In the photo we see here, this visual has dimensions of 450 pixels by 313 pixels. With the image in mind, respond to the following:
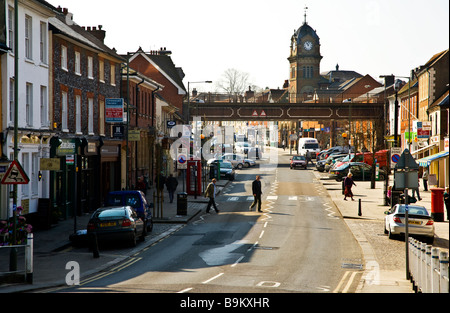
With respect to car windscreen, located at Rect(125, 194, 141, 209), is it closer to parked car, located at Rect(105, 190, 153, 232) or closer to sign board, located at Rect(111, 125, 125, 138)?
parked car, located at Rect(105, 190, 153, 232)

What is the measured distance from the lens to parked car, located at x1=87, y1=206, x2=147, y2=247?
77.6 feet

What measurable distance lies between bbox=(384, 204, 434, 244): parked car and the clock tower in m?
129

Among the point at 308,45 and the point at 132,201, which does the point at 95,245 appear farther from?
the point at 308,45

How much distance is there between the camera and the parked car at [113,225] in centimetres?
2364

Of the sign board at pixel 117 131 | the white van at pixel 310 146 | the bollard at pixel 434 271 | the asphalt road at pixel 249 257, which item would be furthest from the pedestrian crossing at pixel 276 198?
the white van at pixel 310 146

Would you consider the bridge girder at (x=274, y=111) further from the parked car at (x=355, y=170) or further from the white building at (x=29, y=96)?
the white building at (x=29, y=96)

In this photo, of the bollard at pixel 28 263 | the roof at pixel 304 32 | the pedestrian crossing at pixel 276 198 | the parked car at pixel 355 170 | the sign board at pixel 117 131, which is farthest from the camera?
the roof at pixel 304 32

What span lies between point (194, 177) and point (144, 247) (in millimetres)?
21495

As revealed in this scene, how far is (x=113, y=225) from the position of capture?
23.8m

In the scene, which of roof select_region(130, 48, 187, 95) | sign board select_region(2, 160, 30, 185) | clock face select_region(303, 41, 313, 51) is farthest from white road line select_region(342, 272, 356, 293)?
clock face select_region(303, 41, 313, 51)

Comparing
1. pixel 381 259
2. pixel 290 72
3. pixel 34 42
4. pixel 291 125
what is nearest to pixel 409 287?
pixel 381 259

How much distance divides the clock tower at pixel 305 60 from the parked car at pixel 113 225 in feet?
436

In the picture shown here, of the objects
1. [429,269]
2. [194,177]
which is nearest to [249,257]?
[429,269]
